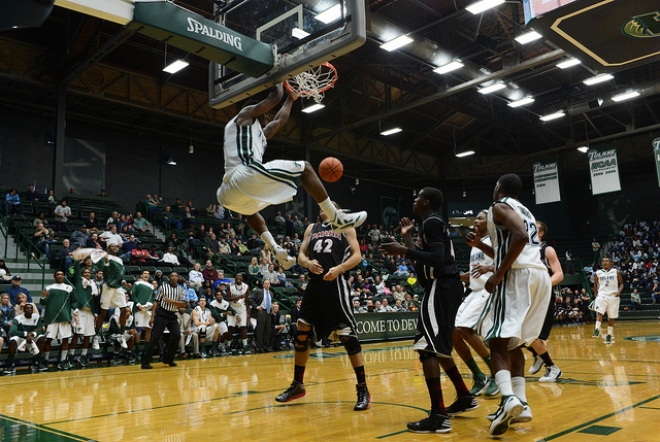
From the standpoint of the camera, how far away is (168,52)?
61.5 feet

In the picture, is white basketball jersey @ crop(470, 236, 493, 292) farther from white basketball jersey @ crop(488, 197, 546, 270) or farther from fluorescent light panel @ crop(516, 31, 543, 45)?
fluorescent light panel @ crop(516, 31, 543, 45)

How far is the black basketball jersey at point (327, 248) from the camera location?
201 inches

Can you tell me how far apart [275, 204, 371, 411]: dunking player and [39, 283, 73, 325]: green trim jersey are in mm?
6945

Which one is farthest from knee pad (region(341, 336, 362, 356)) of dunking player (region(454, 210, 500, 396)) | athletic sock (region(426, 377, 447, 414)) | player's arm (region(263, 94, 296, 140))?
player's arm (region(263, 94, 296, 140))

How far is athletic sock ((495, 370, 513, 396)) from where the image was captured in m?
3.66

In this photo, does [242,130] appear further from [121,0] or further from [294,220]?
[294,220]

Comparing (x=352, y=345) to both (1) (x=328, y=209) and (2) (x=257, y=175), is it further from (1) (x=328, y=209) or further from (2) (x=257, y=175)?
(2) (x=257, y=175)

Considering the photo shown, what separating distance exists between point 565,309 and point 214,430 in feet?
71.7

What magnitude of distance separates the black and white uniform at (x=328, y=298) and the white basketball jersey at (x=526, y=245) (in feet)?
4.96

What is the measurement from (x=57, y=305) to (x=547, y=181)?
21439 mm

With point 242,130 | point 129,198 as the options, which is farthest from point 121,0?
Answer: point 129,198

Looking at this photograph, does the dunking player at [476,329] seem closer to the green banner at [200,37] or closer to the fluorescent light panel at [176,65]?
the green banner at [200,37]

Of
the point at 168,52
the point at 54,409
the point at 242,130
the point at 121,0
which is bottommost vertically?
the point at 54,409

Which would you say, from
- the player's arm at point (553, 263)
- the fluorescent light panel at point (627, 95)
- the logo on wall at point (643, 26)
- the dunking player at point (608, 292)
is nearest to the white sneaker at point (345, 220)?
the player's arm at point (553, 263)
